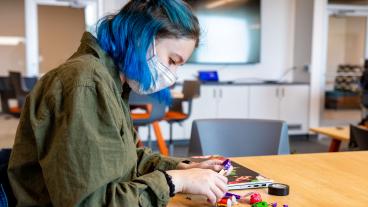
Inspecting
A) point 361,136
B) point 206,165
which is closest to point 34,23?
point 361,136

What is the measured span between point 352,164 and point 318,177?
25cm

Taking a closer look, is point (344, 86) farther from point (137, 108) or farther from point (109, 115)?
point (109, 115)

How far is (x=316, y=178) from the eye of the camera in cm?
126

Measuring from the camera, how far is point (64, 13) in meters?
5.72

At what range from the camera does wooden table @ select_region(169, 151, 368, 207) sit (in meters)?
1.05

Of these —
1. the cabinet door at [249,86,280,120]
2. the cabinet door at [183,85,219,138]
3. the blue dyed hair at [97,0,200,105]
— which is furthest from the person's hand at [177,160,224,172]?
the cabinet door at [249,86,280,120]

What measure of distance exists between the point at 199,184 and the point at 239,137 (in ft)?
3.14

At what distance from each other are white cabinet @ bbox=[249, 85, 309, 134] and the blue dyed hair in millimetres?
4617

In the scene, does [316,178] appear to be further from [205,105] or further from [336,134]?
[205,105]

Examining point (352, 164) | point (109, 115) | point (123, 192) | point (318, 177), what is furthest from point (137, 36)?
point (352, 164)

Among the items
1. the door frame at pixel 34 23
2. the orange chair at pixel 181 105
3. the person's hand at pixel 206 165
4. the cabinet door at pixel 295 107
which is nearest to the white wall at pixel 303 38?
the cabinet door at pixel 295 107

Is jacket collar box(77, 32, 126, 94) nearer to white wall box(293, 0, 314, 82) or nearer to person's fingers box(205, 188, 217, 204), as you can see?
person's fingers box(205, 188, 217, 204)

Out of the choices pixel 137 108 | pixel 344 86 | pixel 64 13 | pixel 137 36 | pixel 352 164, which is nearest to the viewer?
pixel 137 36

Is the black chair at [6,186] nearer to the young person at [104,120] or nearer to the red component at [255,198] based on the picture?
the young person at [104,120]
